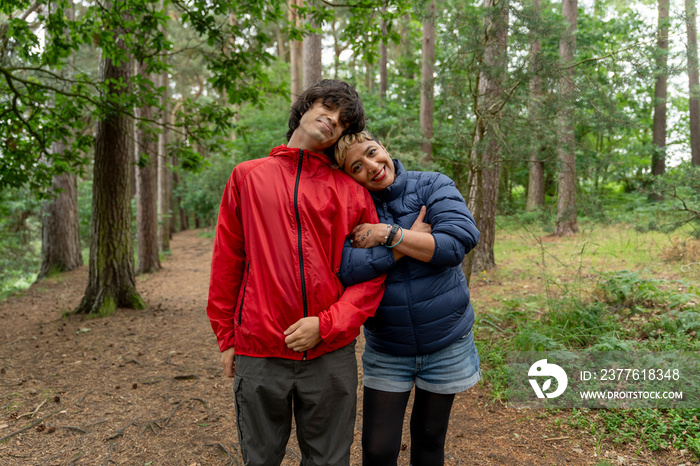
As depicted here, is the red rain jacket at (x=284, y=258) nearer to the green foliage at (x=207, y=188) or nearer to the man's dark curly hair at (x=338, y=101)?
the man's dark curly hair at (x=338, y=101)

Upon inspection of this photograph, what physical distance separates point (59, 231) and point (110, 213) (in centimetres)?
609

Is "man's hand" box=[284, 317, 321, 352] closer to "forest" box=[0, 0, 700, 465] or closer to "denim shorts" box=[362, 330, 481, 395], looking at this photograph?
"denim shorts" box=[362, 330, 481, 395]

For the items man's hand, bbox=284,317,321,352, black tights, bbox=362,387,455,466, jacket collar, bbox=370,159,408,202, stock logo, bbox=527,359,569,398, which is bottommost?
stock logo, bbox=527,359,569,398

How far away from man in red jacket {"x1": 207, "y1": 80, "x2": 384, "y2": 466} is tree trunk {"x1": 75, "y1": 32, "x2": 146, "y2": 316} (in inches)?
199

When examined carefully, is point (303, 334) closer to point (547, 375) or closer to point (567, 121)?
point (547, 375)

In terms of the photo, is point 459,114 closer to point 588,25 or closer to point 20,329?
point 20,329

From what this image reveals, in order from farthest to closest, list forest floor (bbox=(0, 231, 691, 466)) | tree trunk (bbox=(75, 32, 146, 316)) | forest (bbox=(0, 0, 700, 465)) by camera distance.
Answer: tree trunk (bbox=(75, 32, 146, 316)), forest (bbox=(0, 0, 700, 465)), forest floor (bbox=(0, 231, 691, 466))

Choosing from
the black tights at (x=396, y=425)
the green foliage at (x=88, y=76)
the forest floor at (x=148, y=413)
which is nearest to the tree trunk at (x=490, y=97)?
the forest floor at (x=148, y=413)

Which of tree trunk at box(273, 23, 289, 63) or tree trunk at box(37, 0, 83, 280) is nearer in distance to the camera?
tree trunk at box(37, 0, 83, 280)

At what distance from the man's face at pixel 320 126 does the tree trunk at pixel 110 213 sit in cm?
501

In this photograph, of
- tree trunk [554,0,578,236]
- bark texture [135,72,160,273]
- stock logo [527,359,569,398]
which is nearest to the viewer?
stock logo [527,359,569,398]

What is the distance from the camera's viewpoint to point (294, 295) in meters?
1.72

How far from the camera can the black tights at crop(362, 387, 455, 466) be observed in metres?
1.91

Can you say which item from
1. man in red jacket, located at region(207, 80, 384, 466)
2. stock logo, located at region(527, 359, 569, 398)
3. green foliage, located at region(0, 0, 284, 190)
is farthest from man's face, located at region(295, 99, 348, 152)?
green foliage, located at region(0, 0, 284, 190)
